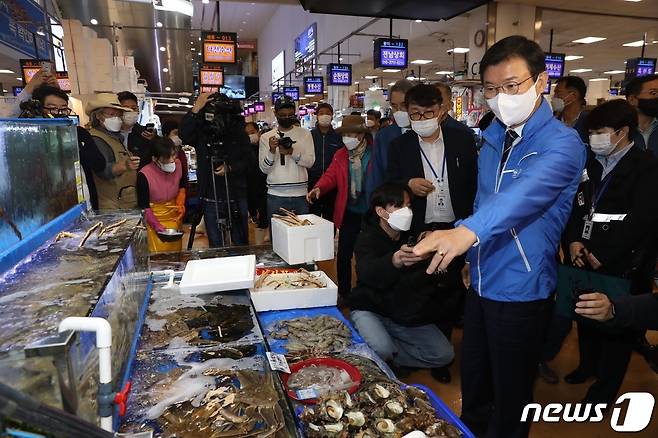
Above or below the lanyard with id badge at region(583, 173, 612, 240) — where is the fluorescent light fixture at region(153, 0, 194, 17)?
above

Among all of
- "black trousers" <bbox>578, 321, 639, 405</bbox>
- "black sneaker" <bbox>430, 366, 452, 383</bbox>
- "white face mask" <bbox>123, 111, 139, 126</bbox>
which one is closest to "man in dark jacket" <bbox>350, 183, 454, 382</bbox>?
"black sneaker" <bbox>430, 366, 452, 383</bbox>

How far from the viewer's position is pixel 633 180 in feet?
8.54

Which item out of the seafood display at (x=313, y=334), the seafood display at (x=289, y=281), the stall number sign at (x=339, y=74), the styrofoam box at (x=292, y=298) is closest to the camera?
the seafood display at (x=313, y=334)

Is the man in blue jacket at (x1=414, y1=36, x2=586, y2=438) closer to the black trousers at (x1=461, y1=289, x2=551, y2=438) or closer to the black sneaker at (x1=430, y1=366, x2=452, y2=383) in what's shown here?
the black trousers at (x1=461, y1=289, x2=551, y2=438)

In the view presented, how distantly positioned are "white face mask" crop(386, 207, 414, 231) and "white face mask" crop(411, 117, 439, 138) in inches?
28.8

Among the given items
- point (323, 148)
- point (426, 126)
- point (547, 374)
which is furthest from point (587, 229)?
point (323, 148)

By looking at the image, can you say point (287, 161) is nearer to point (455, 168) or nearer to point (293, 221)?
point (293, 221)

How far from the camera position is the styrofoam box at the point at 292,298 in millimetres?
2467

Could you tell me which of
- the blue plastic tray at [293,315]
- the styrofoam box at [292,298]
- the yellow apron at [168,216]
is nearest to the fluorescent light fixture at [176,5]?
the yellow apron at [168,216]

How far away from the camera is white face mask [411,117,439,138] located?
9.86 feet

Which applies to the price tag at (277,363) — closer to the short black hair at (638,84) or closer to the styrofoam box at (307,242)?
the styrofoam box at (307,242)

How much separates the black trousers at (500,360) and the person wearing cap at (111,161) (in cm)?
292

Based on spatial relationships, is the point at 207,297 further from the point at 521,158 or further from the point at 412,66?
the point at 412,66

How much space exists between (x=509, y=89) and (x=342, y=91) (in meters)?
16.9
